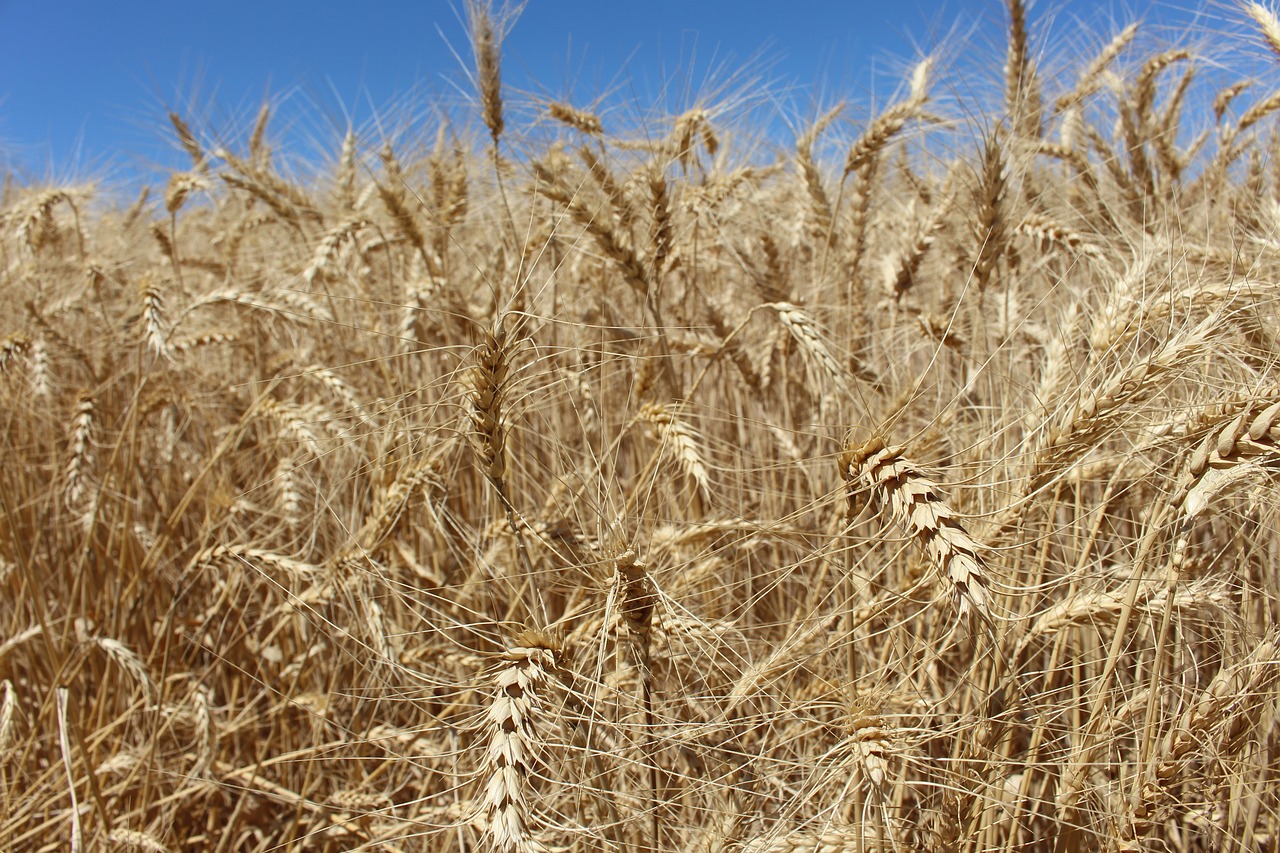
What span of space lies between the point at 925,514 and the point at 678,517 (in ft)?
2.42

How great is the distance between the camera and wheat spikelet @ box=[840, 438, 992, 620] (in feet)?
2.27

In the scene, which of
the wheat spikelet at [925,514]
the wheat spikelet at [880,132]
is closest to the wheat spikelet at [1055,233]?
the wheat spikelet at [880,132]

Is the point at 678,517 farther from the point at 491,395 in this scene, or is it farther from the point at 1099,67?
the point at 1099,67

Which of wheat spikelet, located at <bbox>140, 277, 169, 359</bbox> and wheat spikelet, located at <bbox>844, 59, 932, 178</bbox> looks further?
wheat spikelet, located at <bbox>844, 59, 932, 178</bbox>

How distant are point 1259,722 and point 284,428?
6.80 feet

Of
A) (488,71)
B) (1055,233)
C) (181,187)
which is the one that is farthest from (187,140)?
(1055,233)

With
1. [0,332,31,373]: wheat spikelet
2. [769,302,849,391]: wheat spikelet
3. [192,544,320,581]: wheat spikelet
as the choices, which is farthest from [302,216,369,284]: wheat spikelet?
[769,302,849,391]: wheat spikelet

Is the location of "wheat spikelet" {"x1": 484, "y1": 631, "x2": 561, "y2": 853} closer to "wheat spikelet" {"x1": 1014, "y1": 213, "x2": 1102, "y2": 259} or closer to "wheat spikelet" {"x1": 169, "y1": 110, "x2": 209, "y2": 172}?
"wheat spikelet" {"x1": 1014, "y1": 213, "x2": 1102, "y2": 259}

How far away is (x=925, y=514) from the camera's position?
0.75m

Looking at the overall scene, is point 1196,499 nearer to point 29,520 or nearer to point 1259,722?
point 1259,722

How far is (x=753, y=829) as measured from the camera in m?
1.23

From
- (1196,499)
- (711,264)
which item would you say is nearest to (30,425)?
(711,264)

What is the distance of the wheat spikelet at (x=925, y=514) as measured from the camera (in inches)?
27.3

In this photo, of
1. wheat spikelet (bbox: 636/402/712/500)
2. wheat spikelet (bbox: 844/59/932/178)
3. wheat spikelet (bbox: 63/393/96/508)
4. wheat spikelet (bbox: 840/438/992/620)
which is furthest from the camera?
wheat spikelet (bbox: 844/59/932/178)
